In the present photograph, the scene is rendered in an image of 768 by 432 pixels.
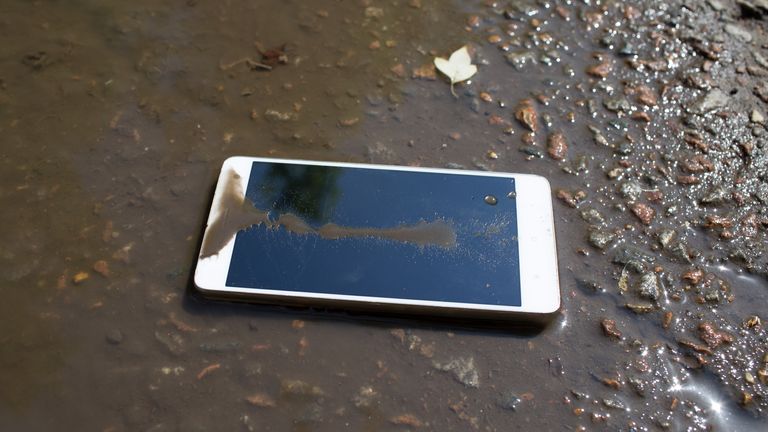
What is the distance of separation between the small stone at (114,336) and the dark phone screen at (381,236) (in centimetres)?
25

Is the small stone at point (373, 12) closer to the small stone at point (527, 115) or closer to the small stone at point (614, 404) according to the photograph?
the small stone at point (527, 115)

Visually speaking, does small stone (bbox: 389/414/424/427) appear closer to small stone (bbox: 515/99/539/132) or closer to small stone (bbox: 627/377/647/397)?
small stone (bbox: 627/377/647/397)

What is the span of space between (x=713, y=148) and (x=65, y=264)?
4.77 ft

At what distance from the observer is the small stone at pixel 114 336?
1.33m

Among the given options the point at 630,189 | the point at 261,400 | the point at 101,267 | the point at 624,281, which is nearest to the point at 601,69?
the point at 630,189

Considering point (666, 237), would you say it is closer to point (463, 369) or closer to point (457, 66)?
point (463, 369)

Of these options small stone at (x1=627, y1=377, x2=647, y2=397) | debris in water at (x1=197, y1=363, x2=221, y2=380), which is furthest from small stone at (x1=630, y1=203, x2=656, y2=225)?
debris in water at (x1=197, y1=363, x2=221, y2=380)

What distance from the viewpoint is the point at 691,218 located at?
1489 millimetres

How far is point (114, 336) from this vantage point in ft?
4.39

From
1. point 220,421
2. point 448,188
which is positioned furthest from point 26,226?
point 448,188

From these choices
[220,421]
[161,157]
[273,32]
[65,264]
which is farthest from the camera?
[273,32]

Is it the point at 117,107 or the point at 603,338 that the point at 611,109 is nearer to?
the point at 603,338

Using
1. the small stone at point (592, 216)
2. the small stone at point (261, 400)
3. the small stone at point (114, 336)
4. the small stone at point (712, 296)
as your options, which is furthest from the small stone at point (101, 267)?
the small stone at point (712, 296)

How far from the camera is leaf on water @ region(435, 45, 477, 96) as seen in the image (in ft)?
5.57
